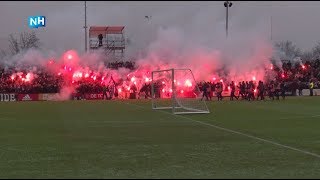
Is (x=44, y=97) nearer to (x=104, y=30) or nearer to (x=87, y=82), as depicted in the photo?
(x=87, y=82)

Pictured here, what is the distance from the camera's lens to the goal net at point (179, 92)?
102 feet

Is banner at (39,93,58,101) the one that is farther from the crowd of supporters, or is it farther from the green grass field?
the green grass field

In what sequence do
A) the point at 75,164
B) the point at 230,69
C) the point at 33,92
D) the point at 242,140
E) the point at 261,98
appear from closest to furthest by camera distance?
the point at 75,164 → the point at 242,140 → the point at 261,98 → the point at 230,69 → the point at 33,92

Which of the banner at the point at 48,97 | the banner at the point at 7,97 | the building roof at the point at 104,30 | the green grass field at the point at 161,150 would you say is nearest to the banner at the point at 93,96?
the banner at the point at 48,97

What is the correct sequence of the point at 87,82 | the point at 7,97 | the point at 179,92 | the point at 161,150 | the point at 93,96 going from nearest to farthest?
the point at 161,150
the point at 179,92
the point at 7,97
the point at 93,96
the point at 87,82

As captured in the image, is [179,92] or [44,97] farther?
[44,97]

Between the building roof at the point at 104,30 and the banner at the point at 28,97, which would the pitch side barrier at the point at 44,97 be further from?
the building roof at the point at 104,30

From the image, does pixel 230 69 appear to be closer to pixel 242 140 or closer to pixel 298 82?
pixel 298 82

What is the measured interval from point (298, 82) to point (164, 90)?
49.4 feet

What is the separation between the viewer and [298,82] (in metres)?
54.0

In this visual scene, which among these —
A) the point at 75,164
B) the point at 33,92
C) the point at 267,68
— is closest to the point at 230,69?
the point at 267,68

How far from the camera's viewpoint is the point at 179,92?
133 ft

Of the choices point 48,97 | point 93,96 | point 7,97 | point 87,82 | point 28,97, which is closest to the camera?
point 7,97

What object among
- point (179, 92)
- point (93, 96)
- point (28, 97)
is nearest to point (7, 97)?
point (28, 97)
